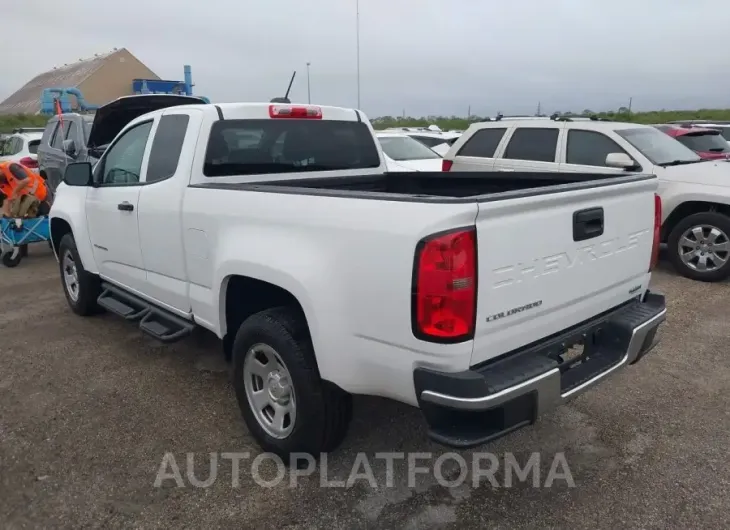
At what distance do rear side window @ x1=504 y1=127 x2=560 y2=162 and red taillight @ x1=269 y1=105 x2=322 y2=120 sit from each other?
4425 millimetres

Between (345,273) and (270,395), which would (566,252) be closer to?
(345,273)

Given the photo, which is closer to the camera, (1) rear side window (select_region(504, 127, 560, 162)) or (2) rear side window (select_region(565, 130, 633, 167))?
(2) rear side window (select_region(565, 130, 633, 167))

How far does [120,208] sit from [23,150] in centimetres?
997

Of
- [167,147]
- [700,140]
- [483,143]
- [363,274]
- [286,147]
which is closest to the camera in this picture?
[363,274]

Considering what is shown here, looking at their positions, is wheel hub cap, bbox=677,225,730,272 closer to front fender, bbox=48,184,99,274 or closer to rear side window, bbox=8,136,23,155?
front fender, bbox=48,184,99,274

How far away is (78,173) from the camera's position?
4.57m

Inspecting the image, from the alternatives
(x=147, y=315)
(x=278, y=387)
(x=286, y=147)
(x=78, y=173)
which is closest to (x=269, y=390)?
(x=278, y=387)

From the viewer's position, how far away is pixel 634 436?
133 inches

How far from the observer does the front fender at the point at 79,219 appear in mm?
4969

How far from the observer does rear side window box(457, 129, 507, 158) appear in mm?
8266

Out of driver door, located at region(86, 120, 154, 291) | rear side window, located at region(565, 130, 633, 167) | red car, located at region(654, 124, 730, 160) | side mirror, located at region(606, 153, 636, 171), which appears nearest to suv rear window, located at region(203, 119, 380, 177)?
driver door, located at region(86, 120, 154, 291)

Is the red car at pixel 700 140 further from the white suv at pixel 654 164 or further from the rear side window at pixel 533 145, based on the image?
the rear side window at pixel 533 145

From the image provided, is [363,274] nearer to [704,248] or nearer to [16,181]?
[704,248]

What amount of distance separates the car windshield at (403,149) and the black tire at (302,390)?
24.6 feet
